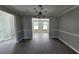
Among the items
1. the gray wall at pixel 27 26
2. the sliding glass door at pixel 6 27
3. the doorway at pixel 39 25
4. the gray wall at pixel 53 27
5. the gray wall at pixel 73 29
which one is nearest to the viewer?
the gray wall at pixel 73 29

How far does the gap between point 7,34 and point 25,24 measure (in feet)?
6.35

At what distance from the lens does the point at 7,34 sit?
19.8 feet

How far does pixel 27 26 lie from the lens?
665 cm

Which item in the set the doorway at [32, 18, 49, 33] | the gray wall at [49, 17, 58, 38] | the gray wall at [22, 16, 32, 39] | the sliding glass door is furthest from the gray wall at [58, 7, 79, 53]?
the doorway at [32, 18, 49, 33]

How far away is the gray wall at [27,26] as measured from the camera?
6.57 metres

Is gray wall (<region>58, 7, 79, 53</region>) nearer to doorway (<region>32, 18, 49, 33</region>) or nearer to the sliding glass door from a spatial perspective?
the sliding glass door

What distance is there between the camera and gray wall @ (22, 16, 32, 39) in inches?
259

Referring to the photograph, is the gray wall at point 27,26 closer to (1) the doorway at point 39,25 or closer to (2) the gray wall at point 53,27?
(2) the gray wall at point 53,27

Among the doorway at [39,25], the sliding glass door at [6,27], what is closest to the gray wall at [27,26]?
the sliding glass door at [6,27]

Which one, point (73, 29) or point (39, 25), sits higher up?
point (39, 25)

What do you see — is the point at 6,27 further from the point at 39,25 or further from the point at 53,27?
the point at 39,25

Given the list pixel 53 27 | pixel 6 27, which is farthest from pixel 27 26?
pixel 53 27

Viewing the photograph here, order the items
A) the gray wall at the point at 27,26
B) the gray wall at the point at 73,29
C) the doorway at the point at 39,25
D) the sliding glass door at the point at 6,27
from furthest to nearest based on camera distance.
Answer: the doorway at the point at 39,25 → the gray wall at the point at 27,26 → the sliding glass door at the point at 6,27 → the gray wall at the point at 73,29
